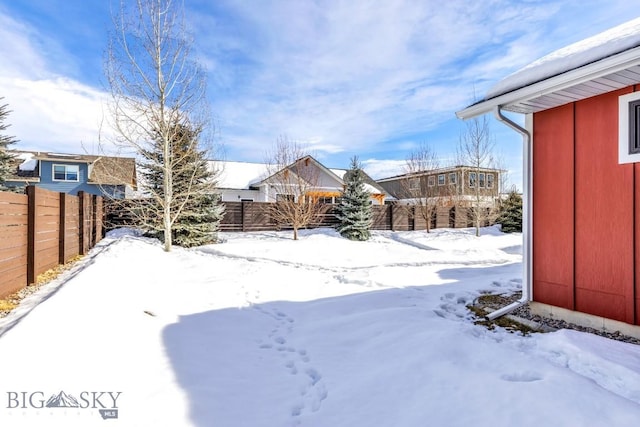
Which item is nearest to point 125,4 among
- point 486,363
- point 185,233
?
point 185,233

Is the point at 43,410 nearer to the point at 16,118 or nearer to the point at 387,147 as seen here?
the point at 16,118

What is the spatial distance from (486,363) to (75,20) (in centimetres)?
1084

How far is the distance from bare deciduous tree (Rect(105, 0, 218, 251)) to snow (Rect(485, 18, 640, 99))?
30.9 feet

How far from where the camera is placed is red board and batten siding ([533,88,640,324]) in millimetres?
3369

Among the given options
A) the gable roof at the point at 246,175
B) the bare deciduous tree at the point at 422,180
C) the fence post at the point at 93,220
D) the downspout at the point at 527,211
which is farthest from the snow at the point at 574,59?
the gable roof at the point at 246,175

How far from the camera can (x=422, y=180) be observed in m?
20.0

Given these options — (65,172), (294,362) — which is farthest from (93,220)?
(65,172)

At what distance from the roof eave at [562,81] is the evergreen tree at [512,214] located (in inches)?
630

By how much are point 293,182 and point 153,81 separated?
261 inches

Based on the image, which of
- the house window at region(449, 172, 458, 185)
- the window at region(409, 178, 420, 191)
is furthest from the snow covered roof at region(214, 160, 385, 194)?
the house window at region(449, 172, 458, 185)

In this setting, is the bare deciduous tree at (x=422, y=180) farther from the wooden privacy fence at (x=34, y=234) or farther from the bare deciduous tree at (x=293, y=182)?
the wooden privacy fence at (x=34, y=234)

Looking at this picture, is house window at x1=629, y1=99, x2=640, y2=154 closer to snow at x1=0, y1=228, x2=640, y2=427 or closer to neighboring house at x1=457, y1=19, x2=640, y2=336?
neighboring house at x1=457, y1=19, x2=640, y2=336

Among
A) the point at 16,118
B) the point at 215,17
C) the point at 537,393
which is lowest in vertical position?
the point at 537,393

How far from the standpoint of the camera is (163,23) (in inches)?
408
